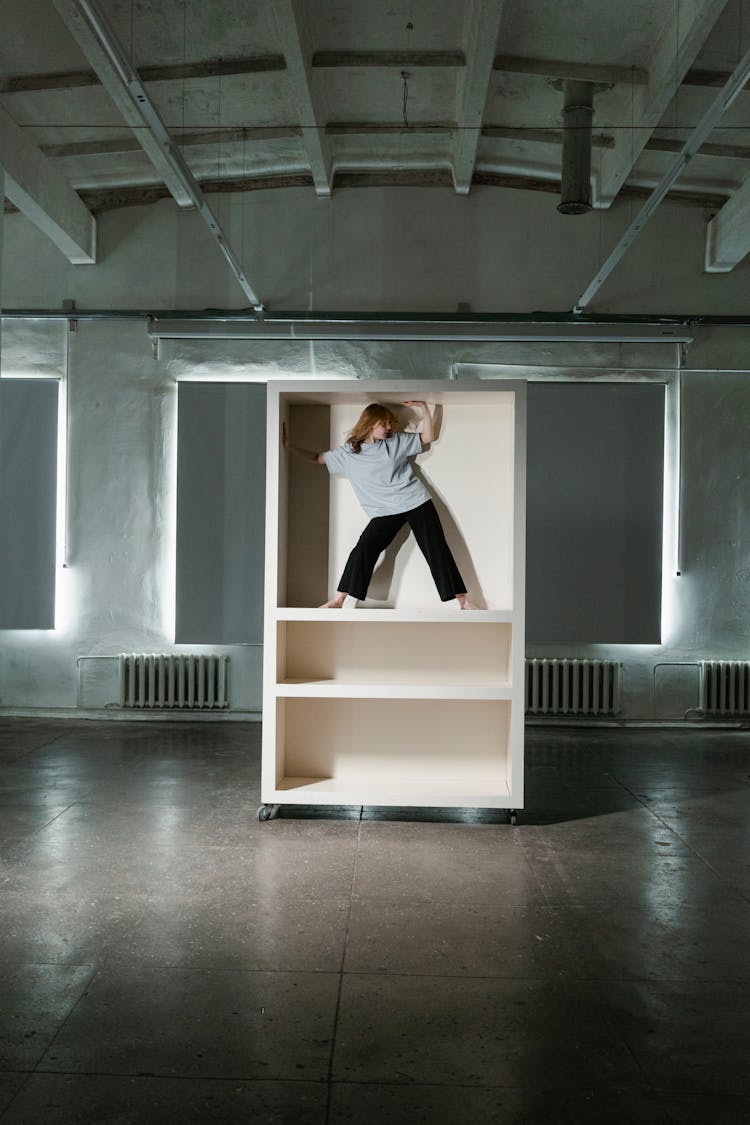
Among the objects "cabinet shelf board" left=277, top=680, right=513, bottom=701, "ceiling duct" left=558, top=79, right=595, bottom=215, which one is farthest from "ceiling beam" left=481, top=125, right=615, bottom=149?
"cabinet shelf board" left=277, top=680, right=513, bottom=701

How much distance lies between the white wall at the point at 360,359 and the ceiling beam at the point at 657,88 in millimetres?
1033

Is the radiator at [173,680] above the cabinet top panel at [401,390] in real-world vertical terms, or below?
below

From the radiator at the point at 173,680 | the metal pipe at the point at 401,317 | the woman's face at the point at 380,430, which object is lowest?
the radiator at the point at 173,680

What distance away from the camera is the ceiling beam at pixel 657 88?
5930mm

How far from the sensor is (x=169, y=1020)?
2.91m

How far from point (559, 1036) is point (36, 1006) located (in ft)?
4.83

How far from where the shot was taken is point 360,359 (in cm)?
923

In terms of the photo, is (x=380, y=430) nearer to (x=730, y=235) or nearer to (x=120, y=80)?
(x=120, y=80)

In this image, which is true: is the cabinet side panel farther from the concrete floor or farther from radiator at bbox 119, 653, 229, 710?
radiator at bbox 119, 653, 229, 710

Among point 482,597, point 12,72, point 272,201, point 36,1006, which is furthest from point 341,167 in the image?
point 36,1006

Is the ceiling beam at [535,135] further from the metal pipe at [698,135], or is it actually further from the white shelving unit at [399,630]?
the white shelving unit at [399,630]

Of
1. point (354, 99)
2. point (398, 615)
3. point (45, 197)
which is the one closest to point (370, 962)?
point (398, 615)

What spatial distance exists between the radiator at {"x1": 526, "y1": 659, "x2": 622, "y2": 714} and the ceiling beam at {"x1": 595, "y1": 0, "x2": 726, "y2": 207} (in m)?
3.94

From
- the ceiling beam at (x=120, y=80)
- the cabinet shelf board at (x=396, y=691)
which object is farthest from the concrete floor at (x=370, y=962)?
the ceiling beam at (x=120, y=80)
